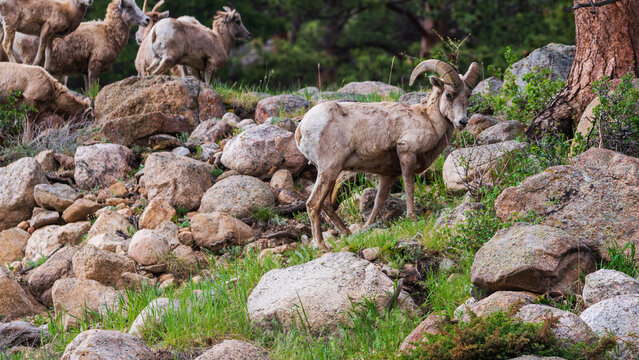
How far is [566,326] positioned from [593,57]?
4948 millimetres

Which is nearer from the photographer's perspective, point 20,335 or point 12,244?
point 20,335

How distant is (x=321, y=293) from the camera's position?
20.0ft

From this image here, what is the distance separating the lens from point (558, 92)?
9.07 m

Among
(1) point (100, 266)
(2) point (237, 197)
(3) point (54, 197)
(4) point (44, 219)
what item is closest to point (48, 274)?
(1) point (100, 266)

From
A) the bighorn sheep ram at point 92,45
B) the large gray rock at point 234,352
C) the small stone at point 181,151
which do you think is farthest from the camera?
the bighorn sheep ram at point 92,45

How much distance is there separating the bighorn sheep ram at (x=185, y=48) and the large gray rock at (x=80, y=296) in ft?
22.4

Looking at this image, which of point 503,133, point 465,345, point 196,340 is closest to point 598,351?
point 465,345

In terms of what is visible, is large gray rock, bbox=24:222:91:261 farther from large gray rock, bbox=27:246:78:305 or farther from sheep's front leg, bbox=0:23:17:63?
sheep's front leg, bbox=0:23:17:63

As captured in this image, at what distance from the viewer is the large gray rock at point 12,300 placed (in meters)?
7.74

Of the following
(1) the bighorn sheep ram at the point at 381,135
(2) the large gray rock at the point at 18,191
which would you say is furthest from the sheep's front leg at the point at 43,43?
(1) the bighorn sheep ram at the point at 381,135

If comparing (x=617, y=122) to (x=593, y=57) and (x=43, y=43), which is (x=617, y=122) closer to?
(x=593, y=57)

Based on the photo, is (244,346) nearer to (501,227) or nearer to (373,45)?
(501,227)

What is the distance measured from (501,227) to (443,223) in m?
0.89

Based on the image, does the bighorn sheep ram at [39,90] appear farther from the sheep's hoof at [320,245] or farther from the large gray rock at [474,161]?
the large gray rock at [474,161]
